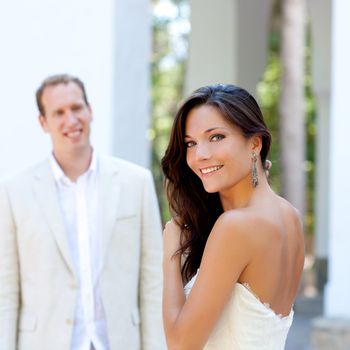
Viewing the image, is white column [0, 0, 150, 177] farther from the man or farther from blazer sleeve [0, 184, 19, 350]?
blazer sleeve [0, 184, 19, 350]

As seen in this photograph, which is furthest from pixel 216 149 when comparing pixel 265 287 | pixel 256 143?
pixel 265 287

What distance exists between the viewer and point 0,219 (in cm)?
459

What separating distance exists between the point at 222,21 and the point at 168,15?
18.2 m

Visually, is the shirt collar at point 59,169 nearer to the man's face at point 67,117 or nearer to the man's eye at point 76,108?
the man's face at point 67,117

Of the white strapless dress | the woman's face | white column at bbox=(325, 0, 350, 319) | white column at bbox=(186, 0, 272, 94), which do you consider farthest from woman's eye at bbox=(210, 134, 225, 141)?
white column at bbox=(186, 0, 272, 94)

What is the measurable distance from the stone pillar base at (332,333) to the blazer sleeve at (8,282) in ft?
10.8

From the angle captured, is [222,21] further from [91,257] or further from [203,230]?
[203,230]

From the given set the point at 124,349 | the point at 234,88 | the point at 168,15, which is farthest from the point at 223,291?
the point at 168,15

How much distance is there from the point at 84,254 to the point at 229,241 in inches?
66.2

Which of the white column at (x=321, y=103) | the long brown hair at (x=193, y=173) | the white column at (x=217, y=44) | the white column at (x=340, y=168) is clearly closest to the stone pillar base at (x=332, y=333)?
the white column at (x=340, y=168)

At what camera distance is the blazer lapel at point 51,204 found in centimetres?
454

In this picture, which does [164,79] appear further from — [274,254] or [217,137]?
[274,254]

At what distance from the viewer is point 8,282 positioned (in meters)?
4.50

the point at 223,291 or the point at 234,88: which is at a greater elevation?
the point at 234,88
